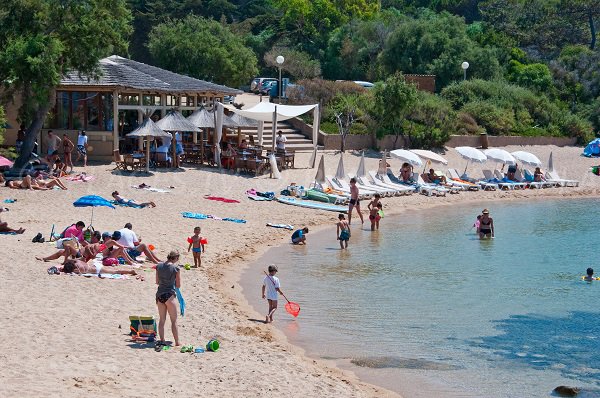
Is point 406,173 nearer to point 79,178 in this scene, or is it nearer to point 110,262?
point 79,178

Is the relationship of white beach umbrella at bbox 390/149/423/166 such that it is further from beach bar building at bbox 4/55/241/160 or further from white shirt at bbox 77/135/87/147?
white shirt at bbox 77/135/87/147

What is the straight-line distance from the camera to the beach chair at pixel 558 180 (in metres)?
38.8

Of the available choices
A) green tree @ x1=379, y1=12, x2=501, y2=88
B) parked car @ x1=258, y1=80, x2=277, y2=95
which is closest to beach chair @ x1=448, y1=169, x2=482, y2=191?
green tree @ x1=379, y1=12, x2=501, y2=88

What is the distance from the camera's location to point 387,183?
34.0m

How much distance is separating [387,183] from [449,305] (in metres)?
15.4

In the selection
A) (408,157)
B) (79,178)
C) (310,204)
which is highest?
(408,157)

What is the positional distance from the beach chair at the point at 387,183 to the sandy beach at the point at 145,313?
6.03 meters

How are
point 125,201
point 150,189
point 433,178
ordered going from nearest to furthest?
1. point 125,201
2. point 150,189
3. point 433,178

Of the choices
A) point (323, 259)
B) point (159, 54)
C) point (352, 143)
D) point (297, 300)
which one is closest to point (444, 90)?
point (352, 143)

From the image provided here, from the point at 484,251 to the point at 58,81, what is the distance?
12.6m

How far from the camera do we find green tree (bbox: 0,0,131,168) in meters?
27.3

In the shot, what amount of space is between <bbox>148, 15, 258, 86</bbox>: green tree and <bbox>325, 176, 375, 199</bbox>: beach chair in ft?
47.9

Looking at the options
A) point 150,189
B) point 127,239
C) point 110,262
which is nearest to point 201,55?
point 150,189

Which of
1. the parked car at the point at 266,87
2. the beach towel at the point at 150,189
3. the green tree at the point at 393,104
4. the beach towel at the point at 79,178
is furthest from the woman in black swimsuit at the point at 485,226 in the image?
the parked car at the point at 266,87
